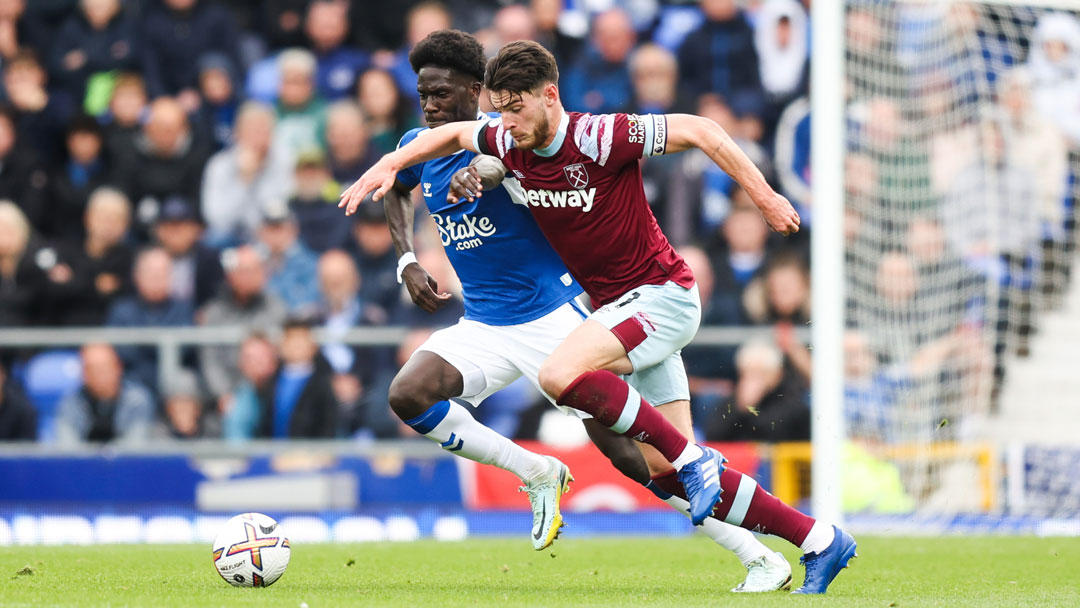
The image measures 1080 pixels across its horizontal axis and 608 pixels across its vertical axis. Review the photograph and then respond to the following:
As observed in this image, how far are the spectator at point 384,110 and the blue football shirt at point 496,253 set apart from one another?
6.31m

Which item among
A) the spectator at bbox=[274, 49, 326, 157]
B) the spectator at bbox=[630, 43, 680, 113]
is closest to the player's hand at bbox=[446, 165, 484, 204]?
the spectator at bbox=[630, 43, 680, 113]

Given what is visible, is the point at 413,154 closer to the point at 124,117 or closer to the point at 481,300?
the point at 481,300

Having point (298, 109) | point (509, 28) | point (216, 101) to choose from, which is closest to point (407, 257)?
point (509, 28)

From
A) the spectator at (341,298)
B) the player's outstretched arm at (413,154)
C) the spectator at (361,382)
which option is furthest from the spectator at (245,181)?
the player's outstretched arm at (413,154)

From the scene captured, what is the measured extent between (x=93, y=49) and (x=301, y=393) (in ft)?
16.0

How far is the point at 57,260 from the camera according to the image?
42.2ft

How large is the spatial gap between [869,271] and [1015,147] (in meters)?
1.72

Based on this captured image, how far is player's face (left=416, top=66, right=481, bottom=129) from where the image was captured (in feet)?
24.6

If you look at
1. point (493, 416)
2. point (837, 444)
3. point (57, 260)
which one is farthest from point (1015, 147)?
point (57, 260)

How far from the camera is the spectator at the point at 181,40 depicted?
14.7 metres

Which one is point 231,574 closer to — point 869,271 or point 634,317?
point 634,317

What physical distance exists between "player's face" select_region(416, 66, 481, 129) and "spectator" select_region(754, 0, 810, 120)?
708 centimetres

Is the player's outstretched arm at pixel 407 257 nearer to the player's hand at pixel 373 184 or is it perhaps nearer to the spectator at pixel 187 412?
the player's hand at pixel 373 184

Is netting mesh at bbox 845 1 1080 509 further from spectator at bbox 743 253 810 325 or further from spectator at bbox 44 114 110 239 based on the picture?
spectator at bbox 44 114 110 239
